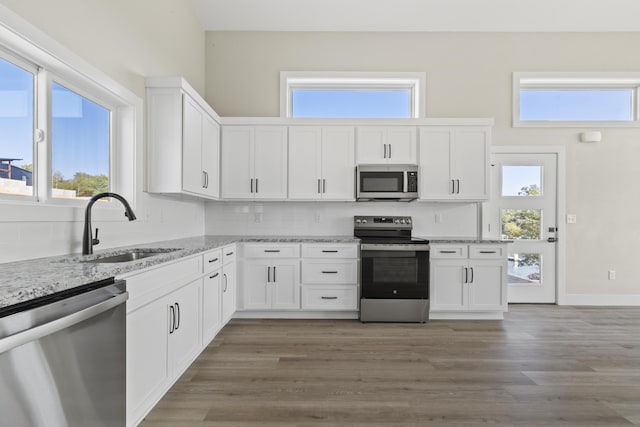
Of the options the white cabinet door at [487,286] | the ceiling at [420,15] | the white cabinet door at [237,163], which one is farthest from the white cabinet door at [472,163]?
the white cabinet door at [237,163]

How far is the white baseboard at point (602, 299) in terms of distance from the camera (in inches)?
169

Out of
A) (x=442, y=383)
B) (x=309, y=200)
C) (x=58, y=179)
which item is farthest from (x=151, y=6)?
(x=442, y=383)

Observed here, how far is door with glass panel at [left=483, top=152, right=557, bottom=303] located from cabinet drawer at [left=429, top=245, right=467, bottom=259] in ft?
2.67

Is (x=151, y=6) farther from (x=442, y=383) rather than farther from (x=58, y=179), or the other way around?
(x=442, y=383)

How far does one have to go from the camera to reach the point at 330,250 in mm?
3727

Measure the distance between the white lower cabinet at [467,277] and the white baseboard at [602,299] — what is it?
130 cm

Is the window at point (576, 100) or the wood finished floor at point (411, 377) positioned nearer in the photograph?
the wood finished floor at point (411, 377)

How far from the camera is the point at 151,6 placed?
2953 millimetres

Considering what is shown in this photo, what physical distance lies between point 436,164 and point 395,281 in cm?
144

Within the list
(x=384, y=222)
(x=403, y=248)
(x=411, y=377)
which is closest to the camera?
(x=411, y=377)

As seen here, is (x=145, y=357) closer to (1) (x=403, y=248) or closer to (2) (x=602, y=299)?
(1) (x=403, y=248)

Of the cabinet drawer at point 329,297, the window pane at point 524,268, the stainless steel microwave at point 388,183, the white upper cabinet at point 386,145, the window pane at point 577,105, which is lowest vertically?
the cabinet drawer at point 329,297

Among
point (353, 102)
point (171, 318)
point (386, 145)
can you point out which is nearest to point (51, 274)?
point (171, 318)

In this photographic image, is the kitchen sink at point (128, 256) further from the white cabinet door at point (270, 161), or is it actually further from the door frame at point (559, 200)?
the door frame at point (559, 200)
